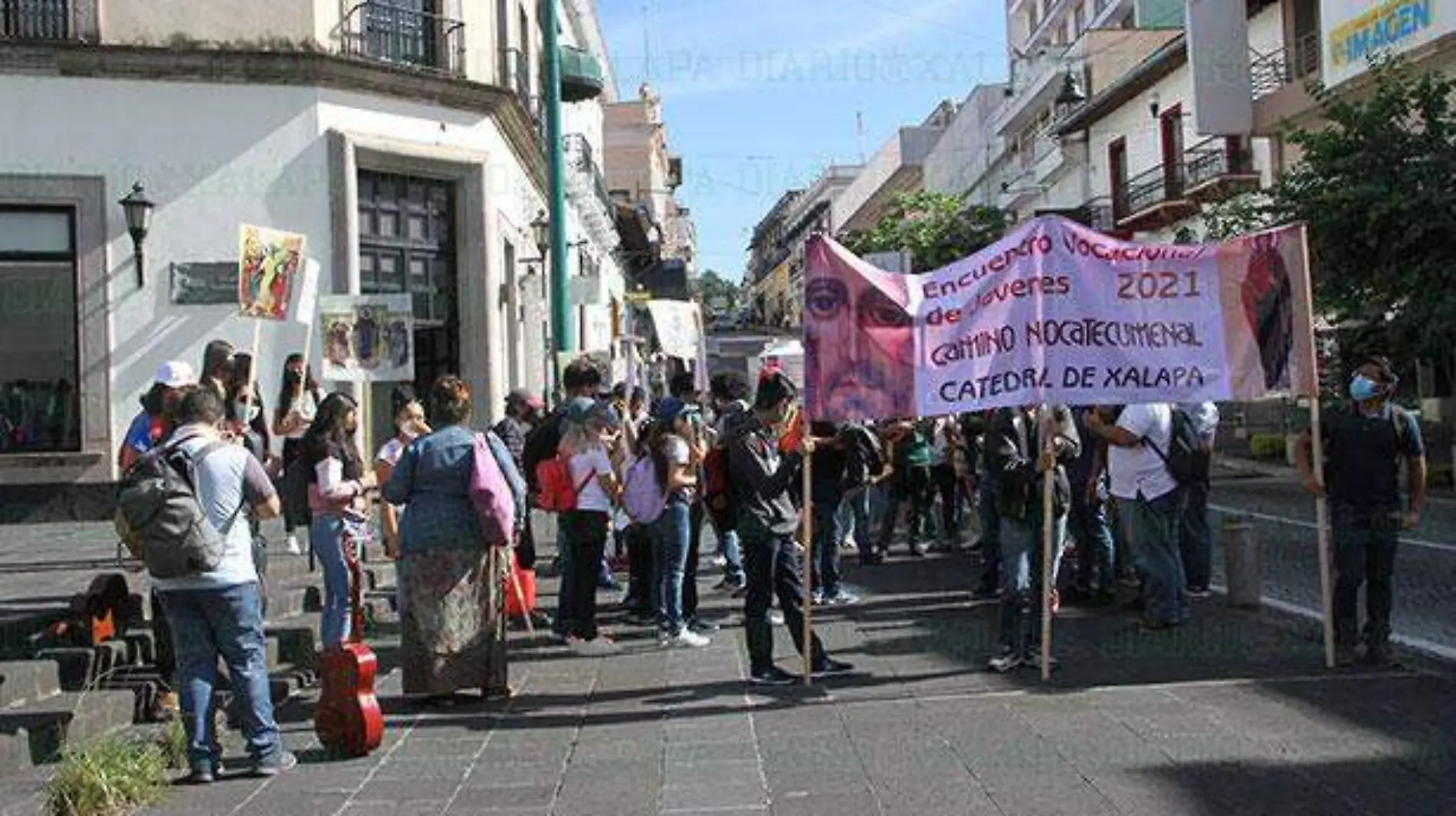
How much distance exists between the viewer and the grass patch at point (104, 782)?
5637 millimetres

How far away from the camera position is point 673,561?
9.70m

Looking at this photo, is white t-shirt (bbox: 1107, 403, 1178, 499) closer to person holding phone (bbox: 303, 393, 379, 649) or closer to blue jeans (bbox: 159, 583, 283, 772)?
person holding phone (bbox: 303, 393, 379, 649)

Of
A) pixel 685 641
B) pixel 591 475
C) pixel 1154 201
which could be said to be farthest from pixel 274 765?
pixel 1154 201

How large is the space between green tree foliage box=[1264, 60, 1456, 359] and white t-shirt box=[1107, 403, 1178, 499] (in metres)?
11.0

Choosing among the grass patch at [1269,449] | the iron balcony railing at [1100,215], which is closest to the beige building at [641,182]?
the iron balcony railing at [1100,215]

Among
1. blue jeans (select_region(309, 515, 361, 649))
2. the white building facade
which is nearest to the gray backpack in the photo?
blue jeans (select_region(309, 515, 361, 649))

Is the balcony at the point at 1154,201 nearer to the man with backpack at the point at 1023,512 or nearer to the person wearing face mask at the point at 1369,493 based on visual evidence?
the person wearing face mask at the point at 1369,493

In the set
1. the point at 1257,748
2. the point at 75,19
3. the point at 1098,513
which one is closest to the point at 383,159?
the point at 75,19

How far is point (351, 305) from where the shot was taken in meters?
12.4

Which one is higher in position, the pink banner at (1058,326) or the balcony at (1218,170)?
the balcony at (1218,170)

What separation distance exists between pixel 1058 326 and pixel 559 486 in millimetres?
3532

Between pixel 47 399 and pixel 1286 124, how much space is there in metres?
20.4

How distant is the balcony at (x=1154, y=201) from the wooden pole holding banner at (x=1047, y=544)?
28291mm

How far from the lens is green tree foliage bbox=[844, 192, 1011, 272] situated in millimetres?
47406
